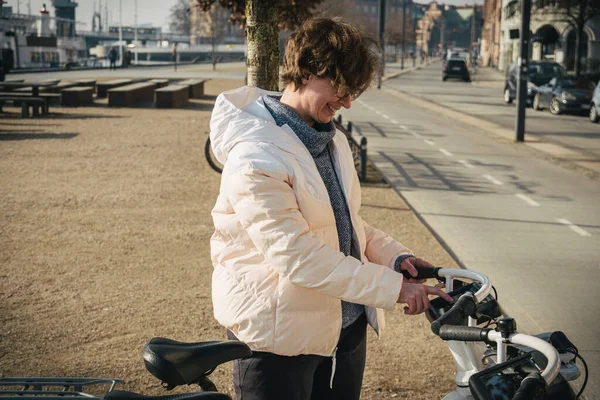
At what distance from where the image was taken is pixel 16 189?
11938mm

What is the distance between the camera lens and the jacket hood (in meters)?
2.60

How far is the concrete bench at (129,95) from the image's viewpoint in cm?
2811

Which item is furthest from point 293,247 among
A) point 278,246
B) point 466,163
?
point 466,163

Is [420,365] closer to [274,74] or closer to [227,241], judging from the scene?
→ [227,241]

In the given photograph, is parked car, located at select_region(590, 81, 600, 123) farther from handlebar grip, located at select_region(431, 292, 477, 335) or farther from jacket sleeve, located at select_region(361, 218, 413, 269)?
handlebar grip, located at select_region(431, 292, 477, 335)

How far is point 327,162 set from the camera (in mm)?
2834

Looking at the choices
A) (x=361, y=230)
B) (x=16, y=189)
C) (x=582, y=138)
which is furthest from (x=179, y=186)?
(x=582, y=138)

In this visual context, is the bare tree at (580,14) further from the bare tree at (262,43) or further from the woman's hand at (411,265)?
the woman's hand at (411,265)

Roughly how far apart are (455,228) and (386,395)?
5.18 m

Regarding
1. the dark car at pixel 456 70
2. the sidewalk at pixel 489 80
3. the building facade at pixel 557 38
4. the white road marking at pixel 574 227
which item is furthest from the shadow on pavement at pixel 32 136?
the dark car at pixel 456 70

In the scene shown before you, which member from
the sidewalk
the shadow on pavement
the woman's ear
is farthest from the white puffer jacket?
the sidewalk

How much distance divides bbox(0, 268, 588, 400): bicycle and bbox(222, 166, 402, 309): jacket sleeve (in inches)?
9.0

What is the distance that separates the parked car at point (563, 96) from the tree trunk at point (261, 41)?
21644 mm

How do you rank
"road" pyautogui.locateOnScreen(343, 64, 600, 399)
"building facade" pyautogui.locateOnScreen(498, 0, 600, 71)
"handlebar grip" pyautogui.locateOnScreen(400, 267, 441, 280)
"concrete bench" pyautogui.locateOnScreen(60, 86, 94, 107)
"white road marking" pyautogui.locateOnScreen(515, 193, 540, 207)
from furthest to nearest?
"building facade" pyautogui.locateOnScreen(498, 0, 600, 71) → "concrete bench" pyautogui.locateOnScreen(60, 86, 94, 107) → "white road marking" pyautogui.locateOnScreen(515, 193, 540, 207) → "road" pyautogui.locateOnScreen(343, 64, 600, 399) → "handlebar grip" pyautogui.locateOnScreen(400, 267, 441, 280)
